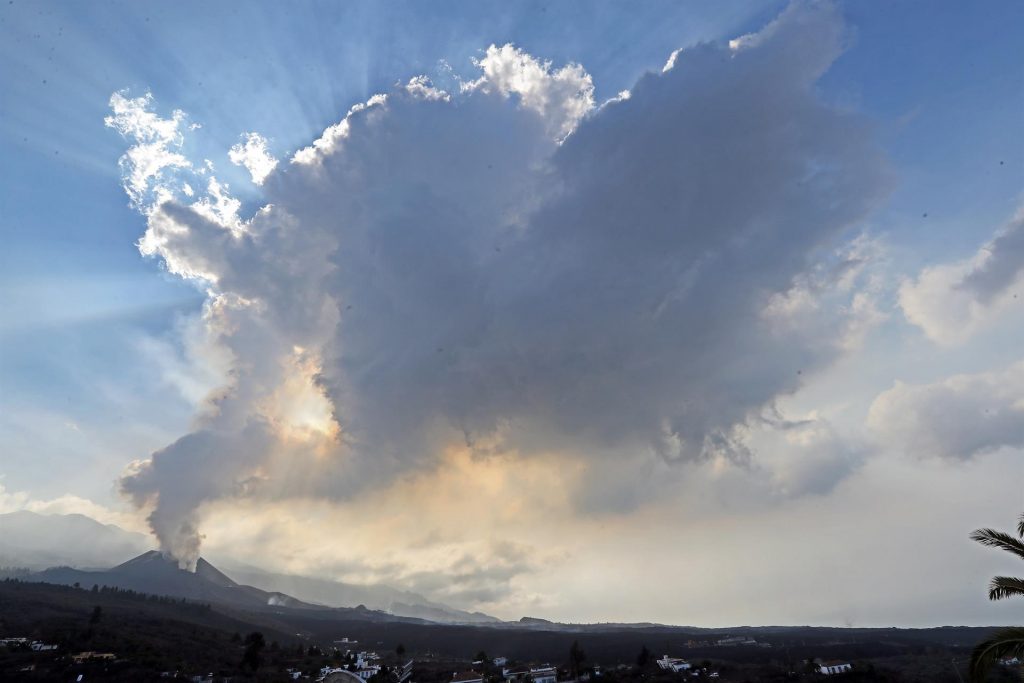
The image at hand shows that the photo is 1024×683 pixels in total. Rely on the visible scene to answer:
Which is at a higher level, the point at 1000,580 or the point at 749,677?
the point at 1000,580

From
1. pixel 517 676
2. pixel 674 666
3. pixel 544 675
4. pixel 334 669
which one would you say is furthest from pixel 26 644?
pixel 674 666

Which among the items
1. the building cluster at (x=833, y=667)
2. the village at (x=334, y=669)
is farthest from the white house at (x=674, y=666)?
the building cluster at (x=833, y=667)

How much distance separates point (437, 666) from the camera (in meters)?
138

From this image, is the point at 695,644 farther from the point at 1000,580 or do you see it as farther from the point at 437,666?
the point at 1000,580

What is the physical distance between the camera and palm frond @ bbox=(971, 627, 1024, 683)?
17266 mm

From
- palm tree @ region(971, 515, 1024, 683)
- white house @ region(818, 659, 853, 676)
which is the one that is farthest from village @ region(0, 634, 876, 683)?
palm tree @ region(971, 515, 1024, 683)

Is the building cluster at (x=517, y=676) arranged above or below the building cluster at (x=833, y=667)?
below

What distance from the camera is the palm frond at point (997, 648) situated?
17266 millimetres

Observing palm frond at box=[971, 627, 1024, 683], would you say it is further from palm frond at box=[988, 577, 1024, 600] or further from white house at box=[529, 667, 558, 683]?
white house at box=[529, 667, 558, 683]

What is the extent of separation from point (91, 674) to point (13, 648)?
28.5m

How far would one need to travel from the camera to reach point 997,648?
17641 mm

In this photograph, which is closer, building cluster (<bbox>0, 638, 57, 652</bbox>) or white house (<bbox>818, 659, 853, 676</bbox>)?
building cluster (<bbox>0, 638, 57, 652</bbox>)

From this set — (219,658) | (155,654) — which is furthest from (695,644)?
(155,654)

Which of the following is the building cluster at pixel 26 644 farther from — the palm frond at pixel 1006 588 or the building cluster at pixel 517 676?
the palm frond at pixel 1006 588
